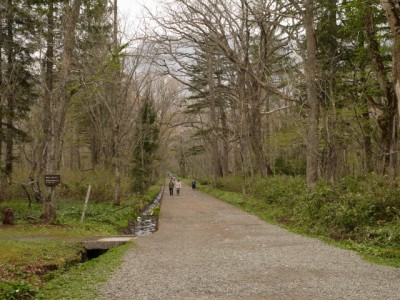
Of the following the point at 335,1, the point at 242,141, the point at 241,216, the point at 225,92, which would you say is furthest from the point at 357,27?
the point at 225,92

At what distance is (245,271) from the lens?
7855mm

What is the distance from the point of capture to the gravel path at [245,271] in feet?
21.2

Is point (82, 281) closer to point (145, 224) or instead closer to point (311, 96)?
point (145, 224)

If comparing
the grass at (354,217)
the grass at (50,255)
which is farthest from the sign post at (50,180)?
the grass at (354,217)

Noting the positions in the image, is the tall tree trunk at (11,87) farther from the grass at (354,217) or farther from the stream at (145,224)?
the grass at (354,217)

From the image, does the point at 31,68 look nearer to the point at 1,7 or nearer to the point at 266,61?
the point at 1,7

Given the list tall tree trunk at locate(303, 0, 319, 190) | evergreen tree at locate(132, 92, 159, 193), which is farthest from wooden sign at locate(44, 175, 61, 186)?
evergreen tree at locate(132, 92, 159, 193)

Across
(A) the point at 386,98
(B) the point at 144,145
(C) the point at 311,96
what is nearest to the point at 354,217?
(A) the point at 386,98

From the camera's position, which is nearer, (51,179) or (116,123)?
(51,179)

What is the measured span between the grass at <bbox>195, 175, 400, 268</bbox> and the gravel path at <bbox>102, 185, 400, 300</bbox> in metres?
0.70

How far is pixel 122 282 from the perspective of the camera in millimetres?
7289

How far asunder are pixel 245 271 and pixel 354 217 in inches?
201

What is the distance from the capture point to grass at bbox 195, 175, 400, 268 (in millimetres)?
9623

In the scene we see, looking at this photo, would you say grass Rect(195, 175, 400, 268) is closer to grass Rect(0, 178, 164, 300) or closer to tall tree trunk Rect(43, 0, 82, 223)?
grass Rect(0, 178, 164, 300)
